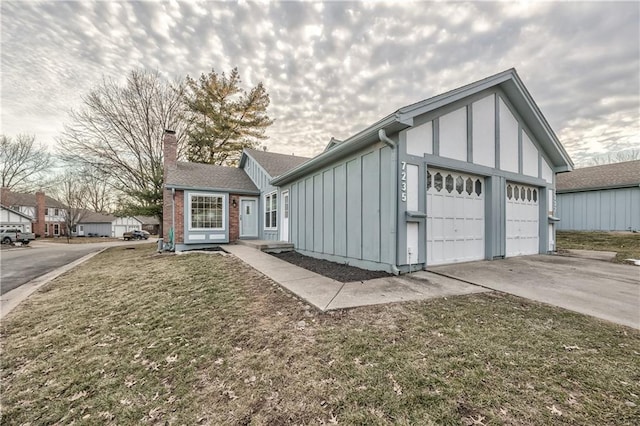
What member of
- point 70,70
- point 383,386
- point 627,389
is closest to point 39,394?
point 383,386

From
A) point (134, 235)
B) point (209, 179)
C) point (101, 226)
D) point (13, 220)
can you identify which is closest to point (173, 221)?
point (209, 179)

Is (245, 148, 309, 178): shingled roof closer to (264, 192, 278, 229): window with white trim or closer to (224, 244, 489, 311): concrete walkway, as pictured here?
(264, 192, 278, 229): window with white trim

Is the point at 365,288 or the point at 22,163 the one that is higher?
the point at 22,163

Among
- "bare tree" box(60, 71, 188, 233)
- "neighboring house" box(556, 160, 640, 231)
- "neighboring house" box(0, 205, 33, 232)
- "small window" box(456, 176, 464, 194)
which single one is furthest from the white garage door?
"neighboring house" box(556, 160, 640, 231)

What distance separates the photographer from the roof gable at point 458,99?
5402mm

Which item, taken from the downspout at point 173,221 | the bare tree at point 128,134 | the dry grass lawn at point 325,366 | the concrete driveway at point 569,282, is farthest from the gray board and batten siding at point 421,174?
the bare tree at point 128,134

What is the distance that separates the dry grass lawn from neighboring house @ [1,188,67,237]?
41.0 metres

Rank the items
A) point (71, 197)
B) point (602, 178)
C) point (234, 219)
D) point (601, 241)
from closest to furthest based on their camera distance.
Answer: point (601, 241), point (234, 219), point (602, 178), point (71, 197)

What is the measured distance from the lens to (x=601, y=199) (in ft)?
44.7

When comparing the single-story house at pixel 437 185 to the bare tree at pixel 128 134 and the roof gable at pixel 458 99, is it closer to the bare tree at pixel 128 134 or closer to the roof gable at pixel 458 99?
the roof gable at pixel 458 99

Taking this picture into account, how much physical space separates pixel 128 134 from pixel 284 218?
15060 millimetres

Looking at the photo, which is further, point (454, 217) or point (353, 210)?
point (353, 210)

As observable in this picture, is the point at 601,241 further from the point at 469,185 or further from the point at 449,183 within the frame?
the point at 449,183

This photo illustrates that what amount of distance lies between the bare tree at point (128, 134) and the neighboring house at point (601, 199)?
25.9 m
